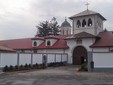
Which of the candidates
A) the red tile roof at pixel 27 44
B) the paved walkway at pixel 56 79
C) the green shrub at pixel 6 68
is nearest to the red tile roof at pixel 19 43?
the red tile roof at pixel 27 44

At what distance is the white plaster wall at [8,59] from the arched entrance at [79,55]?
18.5 metres

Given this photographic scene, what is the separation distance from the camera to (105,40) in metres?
46.4

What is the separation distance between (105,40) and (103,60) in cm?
1661

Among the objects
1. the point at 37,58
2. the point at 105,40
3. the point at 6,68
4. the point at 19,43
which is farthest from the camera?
the point at 19,43

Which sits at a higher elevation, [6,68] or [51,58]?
[51,58]

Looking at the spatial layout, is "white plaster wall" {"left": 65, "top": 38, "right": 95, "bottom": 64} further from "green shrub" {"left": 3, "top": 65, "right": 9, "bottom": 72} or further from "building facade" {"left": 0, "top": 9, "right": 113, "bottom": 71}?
"green shrub" {"left": 3, "top": 65, "right": 9, "bottom": 72}

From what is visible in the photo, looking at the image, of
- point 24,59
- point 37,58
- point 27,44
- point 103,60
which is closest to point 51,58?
point 37,58

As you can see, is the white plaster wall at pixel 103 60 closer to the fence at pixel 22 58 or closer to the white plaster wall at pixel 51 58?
the fence at pixel 22 58

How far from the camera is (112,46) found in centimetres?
4378

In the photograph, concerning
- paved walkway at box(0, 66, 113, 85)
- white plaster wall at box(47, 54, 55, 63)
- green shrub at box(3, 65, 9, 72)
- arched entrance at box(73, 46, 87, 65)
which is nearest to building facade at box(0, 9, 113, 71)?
arched entrance at box(73, 46, 87, 65)

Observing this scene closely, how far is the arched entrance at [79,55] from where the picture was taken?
156ft

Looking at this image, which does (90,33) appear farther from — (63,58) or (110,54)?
(110,54)

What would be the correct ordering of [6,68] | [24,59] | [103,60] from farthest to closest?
[24,59], [103,60], [6,68]

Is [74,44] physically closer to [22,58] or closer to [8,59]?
[22,58]
